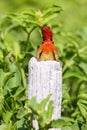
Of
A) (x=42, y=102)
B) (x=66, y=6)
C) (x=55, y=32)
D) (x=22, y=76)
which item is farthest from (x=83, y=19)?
(x=42, y=102)

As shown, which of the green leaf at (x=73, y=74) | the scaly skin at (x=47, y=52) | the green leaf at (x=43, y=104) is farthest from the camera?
the green leaf at (x=73, y=74)

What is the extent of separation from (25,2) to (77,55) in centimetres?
353

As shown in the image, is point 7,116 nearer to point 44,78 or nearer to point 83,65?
point 44,78

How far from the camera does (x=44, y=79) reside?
2068 millimetres

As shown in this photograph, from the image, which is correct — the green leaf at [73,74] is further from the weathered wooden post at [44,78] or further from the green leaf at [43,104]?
the green leaf at [43,104]

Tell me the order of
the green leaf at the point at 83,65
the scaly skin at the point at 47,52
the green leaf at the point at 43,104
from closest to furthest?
the green leaf at the point at 43,104 < the scaly skin at the point at 47,52 < the green leaf at the point at 83,65

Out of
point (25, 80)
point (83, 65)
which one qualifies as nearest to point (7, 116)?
point (25, 80)

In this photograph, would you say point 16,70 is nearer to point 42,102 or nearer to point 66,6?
point 42,102

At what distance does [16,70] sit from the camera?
2350mm

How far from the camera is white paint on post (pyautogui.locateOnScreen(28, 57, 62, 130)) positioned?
2.06 metres

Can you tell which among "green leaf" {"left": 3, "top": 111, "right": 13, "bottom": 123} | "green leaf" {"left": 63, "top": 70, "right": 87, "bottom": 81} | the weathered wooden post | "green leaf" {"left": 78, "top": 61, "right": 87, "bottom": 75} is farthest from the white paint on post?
"green leaf" {"left": 78, "top": 61, "right": 87, "bottom": 75}

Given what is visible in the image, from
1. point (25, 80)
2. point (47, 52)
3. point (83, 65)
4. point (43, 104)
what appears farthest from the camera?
point (83, 65)

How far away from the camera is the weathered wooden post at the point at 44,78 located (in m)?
2.06

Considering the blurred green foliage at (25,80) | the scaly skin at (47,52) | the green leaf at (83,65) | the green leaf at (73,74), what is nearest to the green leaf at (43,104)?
the blurred green foliage at (25,80)
